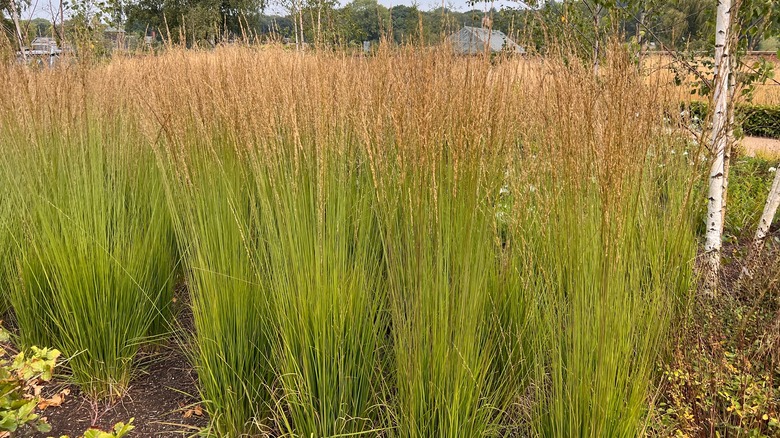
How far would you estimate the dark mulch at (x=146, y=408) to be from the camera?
89.7 inches

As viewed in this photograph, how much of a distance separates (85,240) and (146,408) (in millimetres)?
802

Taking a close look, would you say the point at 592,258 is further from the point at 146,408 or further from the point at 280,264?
the point at 146,408

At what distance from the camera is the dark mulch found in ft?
7.47

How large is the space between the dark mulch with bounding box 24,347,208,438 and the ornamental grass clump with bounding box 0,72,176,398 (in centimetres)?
7

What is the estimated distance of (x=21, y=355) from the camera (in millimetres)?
1871

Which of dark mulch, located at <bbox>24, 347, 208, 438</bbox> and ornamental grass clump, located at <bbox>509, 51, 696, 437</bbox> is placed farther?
dark mulch, located at <bbox>24, 347, 208, 438</bbox>

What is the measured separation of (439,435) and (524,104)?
1.36 metres

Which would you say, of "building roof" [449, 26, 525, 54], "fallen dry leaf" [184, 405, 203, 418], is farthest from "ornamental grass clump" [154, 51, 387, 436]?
"building roof" [449, 26, 525, 54]

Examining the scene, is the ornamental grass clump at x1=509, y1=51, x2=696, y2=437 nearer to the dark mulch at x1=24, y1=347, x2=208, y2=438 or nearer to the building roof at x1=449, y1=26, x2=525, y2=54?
the building roof at x1=449, y1=26, x2=525, y2=54

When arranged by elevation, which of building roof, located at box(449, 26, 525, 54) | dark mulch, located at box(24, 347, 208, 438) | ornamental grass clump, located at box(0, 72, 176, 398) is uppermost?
building roof, located at box(449, 26, 525, 54)

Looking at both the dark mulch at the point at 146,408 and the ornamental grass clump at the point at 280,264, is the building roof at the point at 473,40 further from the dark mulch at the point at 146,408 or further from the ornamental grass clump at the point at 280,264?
the dark mulch at the point at 146,408

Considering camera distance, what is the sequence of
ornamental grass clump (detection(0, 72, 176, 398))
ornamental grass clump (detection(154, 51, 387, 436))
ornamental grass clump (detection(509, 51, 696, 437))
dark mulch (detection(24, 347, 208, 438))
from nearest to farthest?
ornamental grass clump (detection(509, 51, 696, 437)), ornamental grass clump (detection(154, 51, 387, 436)), dark mulch (detection(24, 347, 208, 438)), ornamental grass clump (detection(0, 72, 176, 398))

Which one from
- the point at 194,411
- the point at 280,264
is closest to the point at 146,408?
the point at 194,411

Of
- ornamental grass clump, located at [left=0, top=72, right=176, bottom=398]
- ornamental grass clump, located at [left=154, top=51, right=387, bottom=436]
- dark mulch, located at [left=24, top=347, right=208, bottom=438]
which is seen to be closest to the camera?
ornamental grass clump, located at [left=154, top=51, right=387, bottom=436]
